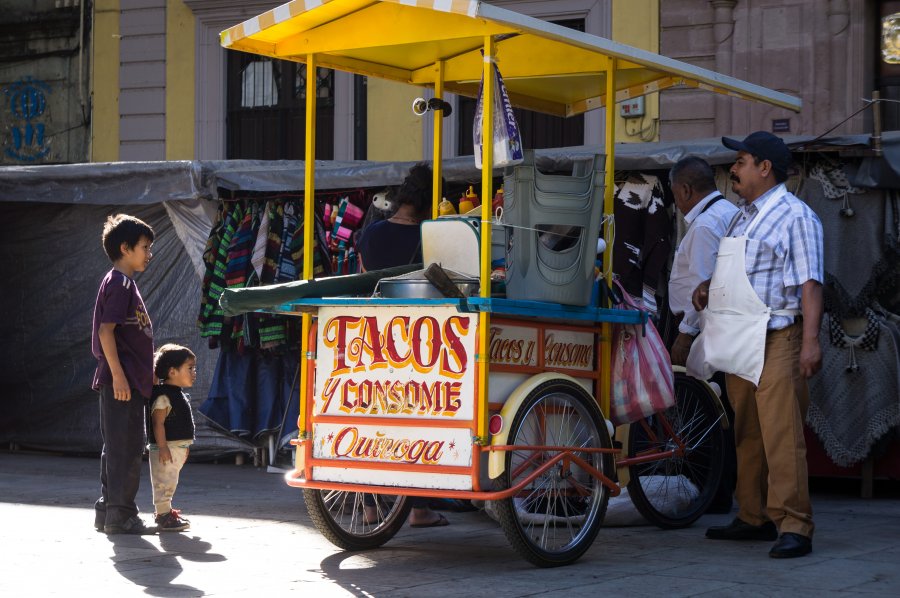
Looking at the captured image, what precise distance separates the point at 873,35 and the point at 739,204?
15.2 ft

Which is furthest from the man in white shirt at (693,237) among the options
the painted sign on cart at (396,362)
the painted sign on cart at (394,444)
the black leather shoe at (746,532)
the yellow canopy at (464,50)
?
the painted sign on cart at (394,444)

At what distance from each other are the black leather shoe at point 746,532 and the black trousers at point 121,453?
284 centimetres

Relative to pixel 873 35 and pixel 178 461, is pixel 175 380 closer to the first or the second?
pixel 178 461

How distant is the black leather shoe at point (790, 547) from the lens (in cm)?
573

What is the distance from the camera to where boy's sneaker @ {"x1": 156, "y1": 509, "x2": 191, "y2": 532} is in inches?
260

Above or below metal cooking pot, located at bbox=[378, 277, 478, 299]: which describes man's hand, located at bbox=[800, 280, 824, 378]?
below

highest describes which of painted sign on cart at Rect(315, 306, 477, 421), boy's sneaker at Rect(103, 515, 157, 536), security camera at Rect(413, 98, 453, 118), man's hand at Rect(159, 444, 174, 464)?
security camera at Rect(413, 98, 453, 118)

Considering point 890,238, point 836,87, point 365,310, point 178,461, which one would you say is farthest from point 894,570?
point 836,87

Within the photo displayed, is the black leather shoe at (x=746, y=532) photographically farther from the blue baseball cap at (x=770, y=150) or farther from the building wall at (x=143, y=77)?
the building wall at (x=143, y=77)

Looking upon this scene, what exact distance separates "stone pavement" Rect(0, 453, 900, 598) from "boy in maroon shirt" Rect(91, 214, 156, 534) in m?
0.21

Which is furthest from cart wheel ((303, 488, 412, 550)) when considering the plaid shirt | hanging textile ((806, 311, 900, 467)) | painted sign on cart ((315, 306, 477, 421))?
hanging textile ((806, 311, 900, 467))

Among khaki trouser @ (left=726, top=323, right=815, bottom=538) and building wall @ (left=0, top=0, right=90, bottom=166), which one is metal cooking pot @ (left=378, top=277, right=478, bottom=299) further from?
building wall @ (left=0, top=0, right=90, bottom=166)

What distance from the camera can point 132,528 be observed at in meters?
6.52

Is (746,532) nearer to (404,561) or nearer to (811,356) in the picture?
(811,356)
